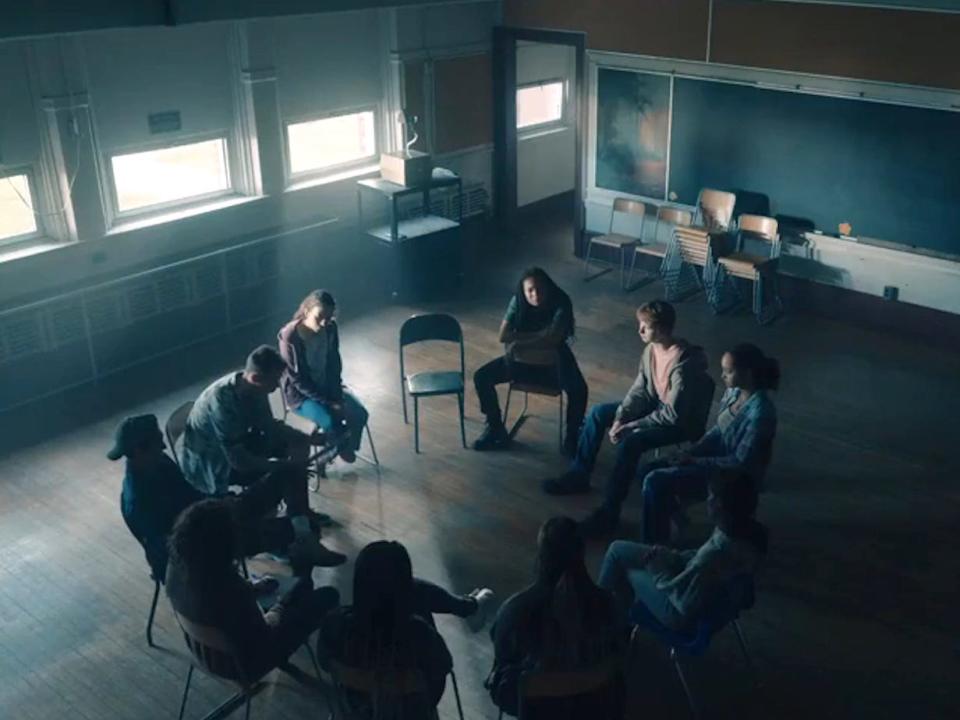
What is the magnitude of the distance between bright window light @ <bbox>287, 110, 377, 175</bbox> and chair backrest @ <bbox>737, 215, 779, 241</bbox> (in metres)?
3.75

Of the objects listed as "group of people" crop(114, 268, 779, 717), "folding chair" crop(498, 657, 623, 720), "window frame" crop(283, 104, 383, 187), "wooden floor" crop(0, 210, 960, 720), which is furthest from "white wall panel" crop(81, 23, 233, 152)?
"folding chair" crop(498, 657, 623, 720)

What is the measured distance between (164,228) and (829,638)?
242 inches

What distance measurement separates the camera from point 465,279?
1027 centimetres

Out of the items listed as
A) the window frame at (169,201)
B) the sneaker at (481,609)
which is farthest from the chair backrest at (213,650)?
the window frame at (169,201)

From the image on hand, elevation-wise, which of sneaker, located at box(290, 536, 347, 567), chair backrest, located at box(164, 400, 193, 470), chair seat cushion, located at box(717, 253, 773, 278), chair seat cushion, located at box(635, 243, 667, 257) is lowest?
sneaker, located at box(290, 536, 347, 567)

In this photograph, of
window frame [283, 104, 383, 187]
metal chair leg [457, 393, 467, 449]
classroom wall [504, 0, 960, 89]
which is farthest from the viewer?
window frame [283, 104, 383, 187]

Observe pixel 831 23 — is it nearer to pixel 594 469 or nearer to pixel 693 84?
pixel 693 84

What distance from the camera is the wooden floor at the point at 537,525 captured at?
4758mm

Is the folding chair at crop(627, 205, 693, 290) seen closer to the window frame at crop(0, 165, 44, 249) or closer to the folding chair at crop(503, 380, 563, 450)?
the folding chair at crop(503, 380, 563, 450)

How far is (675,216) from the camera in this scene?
9.80m

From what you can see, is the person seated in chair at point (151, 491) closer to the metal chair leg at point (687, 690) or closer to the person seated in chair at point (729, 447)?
the metal chair leg at point (687, 690)

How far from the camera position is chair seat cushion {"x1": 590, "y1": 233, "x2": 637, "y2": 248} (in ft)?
32.5

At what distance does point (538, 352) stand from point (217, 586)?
314 cm

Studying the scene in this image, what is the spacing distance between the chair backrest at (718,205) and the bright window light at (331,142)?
131 inches
